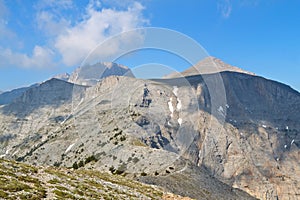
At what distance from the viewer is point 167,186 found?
71500 millimetres

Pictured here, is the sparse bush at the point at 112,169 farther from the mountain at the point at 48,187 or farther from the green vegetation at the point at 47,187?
the mountain at the point at 48,187

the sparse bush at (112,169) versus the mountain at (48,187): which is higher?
the mountain at (48,187)

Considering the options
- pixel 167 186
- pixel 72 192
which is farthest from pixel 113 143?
pixel 72 192

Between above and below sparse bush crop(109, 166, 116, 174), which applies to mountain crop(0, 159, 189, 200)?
above

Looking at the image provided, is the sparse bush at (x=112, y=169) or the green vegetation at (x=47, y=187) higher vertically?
the green vegetation at (x=47, y=187)

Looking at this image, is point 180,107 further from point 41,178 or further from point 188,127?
point 41,178

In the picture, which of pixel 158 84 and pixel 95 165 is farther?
pixel 95 165

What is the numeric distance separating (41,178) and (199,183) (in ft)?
186

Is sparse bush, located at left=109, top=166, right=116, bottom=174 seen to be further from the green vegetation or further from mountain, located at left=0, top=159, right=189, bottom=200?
mountain, located at left=0, top=159, right=189, bottom=200

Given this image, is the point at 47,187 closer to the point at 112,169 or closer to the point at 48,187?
the point at 48,187

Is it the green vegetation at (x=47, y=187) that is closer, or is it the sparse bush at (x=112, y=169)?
the green vegetation at (x=47, y=187)

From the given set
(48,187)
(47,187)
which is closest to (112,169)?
(48,187)

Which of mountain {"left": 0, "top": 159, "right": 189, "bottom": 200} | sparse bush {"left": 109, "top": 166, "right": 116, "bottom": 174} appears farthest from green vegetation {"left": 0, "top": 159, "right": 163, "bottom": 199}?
sparse bush {"left": 109, "top": 166, "right": 116, "bottom": 174}

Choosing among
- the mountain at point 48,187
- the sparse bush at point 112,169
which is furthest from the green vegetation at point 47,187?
the sparse bush at point 112,169
